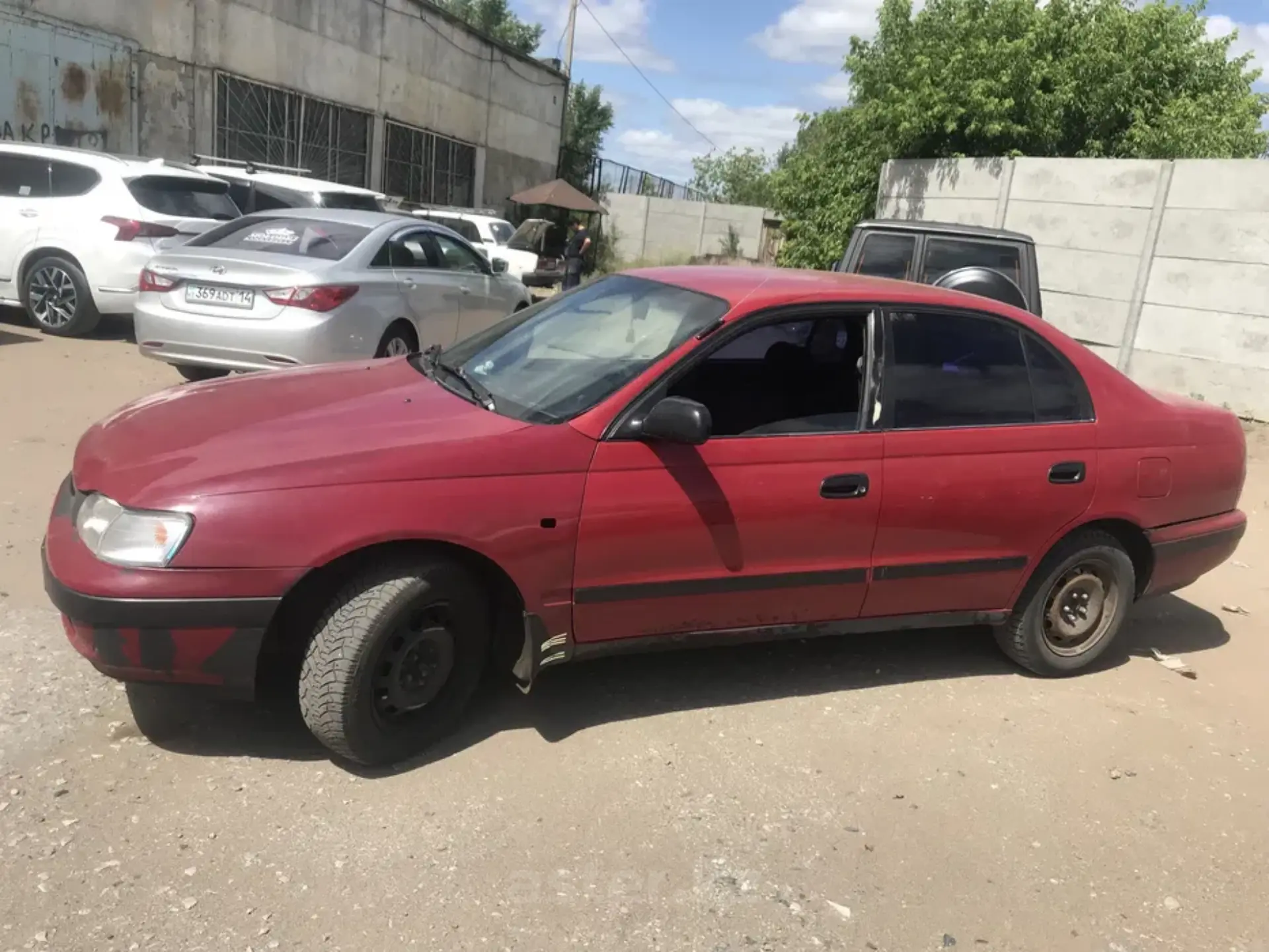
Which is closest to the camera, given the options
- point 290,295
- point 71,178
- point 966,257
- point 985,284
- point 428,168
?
point 290,295

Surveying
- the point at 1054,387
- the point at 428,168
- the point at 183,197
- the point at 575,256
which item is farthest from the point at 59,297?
the point at 428,168

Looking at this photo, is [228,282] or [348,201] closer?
[228,282]

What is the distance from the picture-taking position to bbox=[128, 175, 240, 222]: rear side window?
31.9ft

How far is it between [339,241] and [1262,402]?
335 inches

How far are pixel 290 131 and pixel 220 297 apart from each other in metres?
13.2

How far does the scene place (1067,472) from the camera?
13.5 ft

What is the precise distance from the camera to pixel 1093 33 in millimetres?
14023

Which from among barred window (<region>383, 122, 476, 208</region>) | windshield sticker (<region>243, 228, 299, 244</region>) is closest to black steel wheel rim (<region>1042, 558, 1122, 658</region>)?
windshield sticker (<region>243, 228, 299, 244</region>)

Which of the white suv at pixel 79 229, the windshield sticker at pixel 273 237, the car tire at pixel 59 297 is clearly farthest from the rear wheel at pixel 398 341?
the car tire at pixel 59 297

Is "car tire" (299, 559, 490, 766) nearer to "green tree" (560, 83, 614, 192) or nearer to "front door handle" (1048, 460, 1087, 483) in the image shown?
"front door handle" (1048, 460, 1087, 483)

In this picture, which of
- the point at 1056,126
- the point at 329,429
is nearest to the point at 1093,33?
the point at 1056,126

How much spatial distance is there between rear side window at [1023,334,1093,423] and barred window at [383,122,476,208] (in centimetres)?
1994

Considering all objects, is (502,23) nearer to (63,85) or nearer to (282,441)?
(63,85)

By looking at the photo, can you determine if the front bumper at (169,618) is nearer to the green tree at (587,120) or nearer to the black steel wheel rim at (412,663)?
the black steel wheel rim at (412,663)
